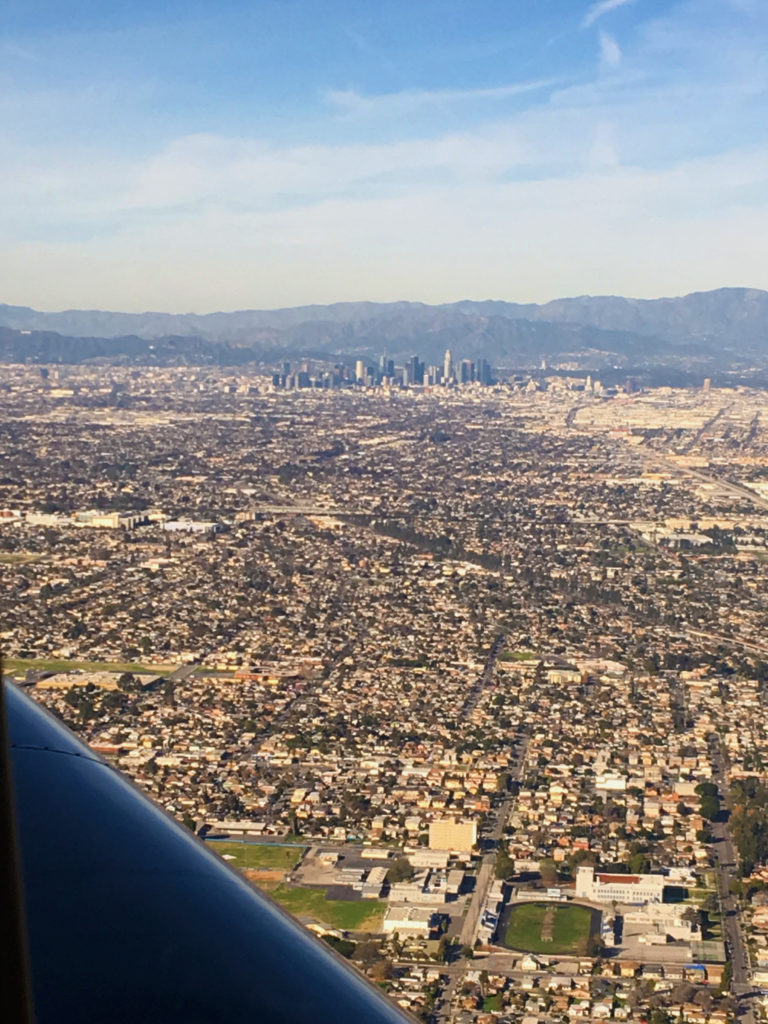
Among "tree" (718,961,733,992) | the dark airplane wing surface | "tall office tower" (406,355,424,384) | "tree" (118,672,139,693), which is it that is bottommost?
"tree" (118,672,139,693)

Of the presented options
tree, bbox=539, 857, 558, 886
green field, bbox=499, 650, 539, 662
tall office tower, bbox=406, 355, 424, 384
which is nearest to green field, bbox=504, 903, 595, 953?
tree, bbox=539, 857, 558, 886

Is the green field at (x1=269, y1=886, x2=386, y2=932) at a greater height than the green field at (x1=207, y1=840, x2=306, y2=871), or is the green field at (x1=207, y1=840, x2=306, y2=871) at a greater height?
the green field at (x1=269, y1=886, x2=386, y2=932)

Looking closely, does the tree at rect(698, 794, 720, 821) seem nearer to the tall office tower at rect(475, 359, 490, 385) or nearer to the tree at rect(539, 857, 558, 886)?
the tree at rect(539, 857, 558, 886)

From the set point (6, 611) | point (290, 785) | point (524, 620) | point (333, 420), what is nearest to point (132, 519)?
point (6, 611)

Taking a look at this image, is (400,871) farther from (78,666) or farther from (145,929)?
(145,929)

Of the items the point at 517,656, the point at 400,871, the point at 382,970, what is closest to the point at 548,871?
the point at 400,871
